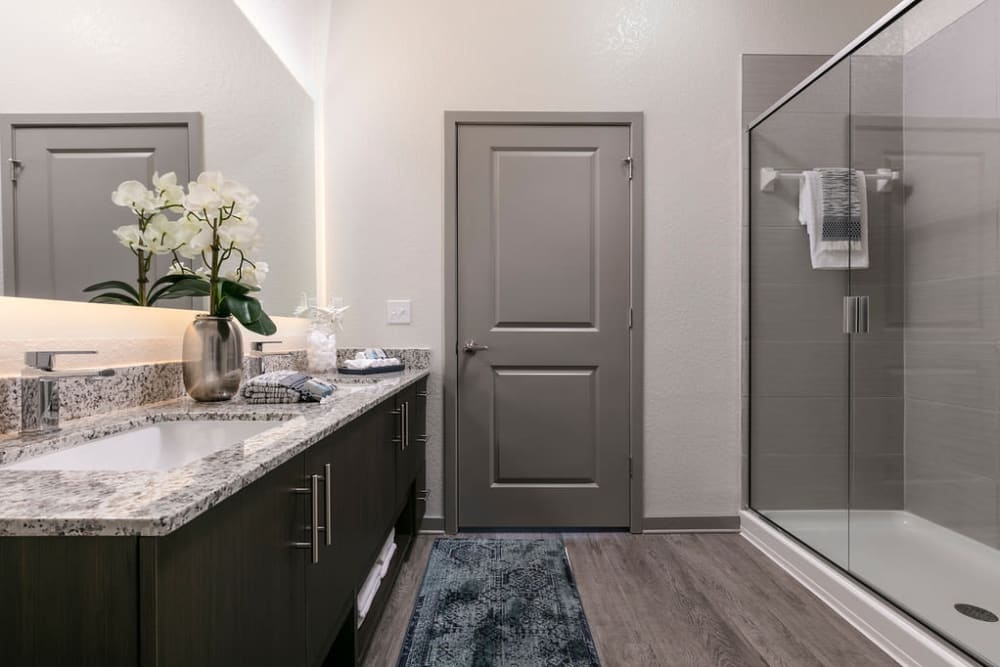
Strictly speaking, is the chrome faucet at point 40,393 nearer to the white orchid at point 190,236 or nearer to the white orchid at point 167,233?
the white orchid at point 190,236

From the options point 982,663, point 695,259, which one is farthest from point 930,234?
point 982,663

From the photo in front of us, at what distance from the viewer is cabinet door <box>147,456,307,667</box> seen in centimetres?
53

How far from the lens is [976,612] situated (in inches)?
63.6

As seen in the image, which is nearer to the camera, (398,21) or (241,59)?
(241,59)

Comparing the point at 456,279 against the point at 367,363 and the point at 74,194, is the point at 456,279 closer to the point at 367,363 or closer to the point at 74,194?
the point at 367,363

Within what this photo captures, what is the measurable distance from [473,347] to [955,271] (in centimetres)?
189

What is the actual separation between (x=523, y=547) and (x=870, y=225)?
6.36 feet

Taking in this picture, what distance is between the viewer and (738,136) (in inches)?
99.6

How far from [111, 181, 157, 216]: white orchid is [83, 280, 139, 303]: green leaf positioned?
0.18 meters

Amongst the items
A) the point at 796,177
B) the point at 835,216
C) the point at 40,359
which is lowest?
the point at 40,359

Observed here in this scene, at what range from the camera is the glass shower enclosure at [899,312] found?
5.79ft

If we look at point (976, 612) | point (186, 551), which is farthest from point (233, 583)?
point (976, 612)

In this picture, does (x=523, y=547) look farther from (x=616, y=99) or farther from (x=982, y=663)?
(x=616, y=99)

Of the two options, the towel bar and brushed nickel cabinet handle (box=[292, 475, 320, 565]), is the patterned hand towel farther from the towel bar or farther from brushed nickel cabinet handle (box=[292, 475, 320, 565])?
brushed nickel cabinet handle (box=[292, 475, 320, 565])
